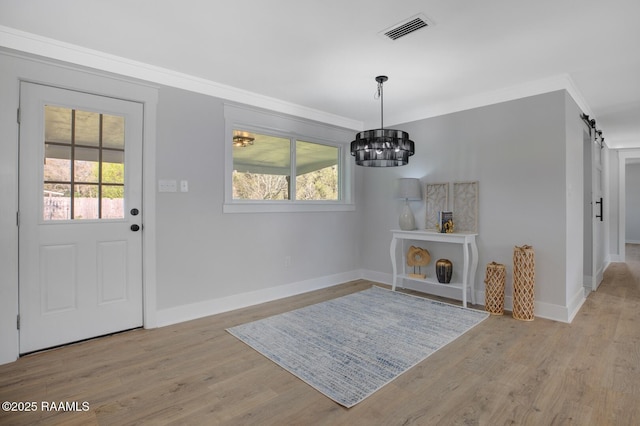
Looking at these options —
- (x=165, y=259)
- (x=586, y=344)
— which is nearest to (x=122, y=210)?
(x=165, y=259)

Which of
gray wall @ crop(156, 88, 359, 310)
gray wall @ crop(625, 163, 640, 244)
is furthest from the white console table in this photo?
gray wall @ crop(625, 163, 640, 244)

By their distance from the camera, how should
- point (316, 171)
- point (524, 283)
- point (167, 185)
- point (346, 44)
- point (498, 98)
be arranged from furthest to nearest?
point (316, 171), point (498, 98), point (524, 283), point (167, 185), point (346, 44)

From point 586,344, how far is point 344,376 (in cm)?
213

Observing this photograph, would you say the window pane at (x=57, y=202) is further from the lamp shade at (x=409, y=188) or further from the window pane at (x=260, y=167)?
the lamp shade at (x=409, y=188)

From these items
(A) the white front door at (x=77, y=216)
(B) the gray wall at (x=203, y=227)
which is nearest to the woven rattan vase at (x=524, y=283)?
(B) the gray wall at (x=203, y=227)

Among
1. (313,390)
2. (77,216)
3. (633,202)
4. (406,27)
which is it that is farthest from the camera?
(633,202)

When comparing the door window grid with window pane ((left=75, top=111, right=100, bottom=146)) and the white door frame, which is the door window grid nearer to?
window pane ((left=75, top=111, right=100, bottom=146))

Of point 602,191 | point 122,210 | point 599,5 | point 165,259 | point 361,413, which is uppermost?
point 599,5

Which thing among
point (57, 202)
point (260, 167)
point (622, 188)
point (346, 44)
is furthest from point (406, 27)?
point (622, 188)

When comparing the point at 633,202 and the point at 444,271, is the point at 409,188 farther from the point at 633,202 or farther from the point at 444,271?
the point at 633,202

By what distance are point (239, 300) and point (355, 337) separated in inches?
59.1

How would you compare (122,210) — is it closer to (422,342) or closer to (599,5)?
(422,342)

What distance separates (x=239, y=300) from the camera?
12.5ft

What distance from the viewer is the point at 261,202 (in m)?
4.02
